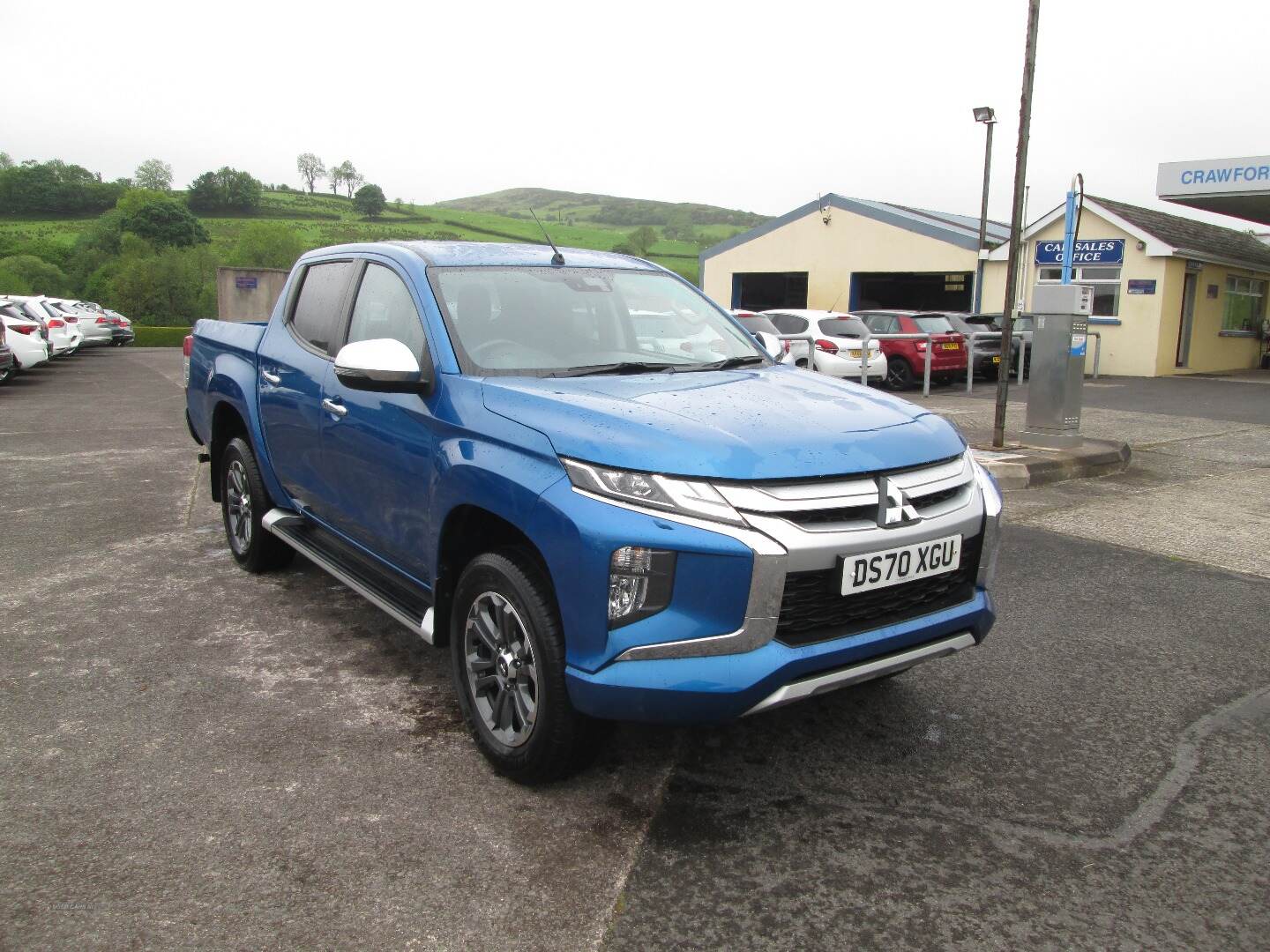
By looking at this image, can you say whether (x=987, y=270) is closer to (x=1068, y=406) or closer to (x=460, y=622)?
(x=1068, y=406)

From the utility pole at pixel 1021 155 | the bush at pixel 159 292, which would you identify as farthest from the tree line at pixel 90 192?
the utility pole at pixel 1021 155

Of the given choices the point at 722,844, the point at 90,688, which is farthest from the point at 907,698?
the point at 90,688

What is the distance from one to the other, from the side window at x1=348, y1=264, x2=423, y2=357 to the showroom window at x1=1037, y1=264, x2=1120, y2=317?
21.6m

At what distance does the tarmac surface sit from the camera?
2.49 metres

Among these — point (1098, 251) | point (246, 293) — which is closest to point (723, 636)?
point (1098, 251)

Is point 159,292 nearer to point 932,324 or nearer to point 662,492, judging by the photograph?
point 932,324

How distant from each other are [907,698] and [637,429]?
183cm

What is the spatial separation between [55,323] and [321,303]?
71.6 feet

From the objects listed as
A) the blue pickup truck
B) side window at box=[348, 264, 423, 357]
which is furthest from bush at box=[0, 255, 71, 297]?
the blue pickup truck

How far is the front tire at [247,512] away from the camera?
5.24 metres

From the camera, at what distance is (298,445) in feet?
15.1

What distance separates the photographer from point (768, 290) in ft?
108

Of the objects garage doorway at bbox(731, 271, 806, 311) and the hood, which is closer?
the hood

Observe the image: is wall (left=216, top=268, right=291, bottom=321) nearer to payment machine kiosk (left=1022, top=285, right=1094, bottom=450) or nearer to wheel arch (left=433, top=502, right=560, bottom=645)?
payment machine kiosk (left=1022, top=285, right=1094, bottom=450)
